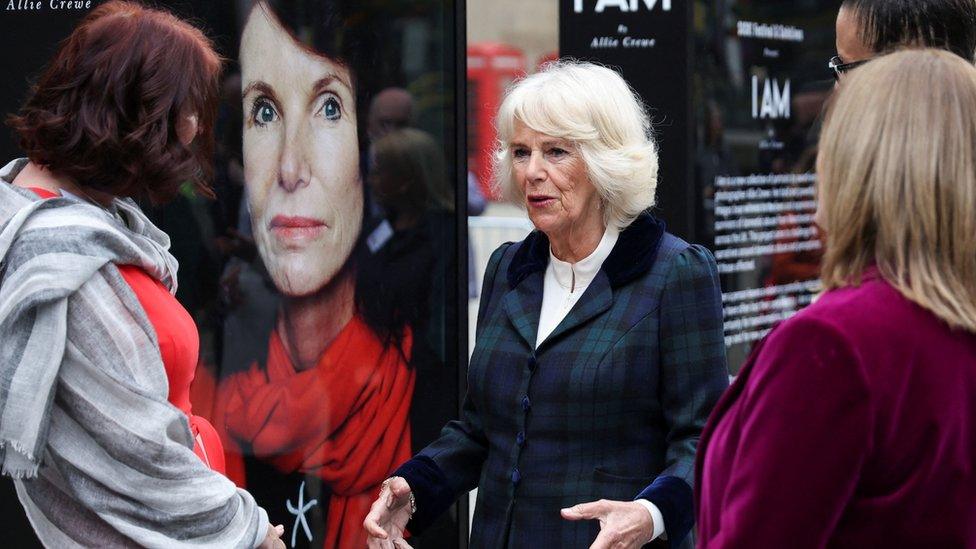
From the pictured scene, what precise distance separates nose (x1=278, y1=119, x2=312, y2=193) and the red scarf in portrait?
0.46 m

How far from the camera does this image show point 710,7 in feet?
18.5

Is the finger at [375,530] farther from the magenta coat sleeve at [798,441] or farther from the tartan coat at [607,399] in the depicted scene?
the magenta coat sleeve at [798,441]

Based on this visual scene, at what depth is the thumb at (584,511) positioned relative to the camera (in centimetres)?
262

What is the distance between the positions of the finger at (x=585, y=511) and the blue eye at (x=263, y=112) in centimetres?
166

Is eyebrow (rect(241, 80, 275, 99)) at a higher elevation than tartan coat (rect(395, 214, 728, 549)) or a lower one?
higher

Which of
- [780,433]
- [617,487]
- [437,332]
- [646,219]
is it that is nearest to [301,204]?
[437,332]

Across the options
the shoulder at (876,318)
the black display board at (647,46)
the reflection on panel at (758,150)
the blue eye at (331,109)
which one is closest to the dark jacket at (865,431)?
the shoulder at (876,318)

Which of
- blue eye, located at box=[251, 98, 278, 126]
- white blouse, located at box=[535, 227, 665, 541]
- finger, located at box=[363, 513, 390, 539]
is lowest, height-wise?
finger, located at box=[363, 513, 390, 539]

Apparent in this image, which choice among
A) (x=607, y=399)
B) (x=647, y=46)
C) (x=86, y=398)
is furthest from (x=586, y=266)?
(x=647, y=46)

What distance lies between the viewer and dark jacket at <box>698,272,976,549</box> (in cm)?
166

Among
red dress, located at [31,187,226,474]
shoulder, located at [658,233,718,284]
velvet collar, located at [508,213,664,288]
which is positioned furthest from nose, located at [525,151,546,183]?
red dress, located at [31,187,226,474]

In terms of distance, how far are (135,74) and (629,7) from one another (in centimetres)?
266

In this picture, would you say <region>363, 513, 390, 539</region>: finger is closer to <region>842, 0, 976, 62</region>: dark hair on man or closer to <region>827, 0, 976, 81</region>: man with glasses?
<region>827, 0, 976, 81</region>: man with glasses

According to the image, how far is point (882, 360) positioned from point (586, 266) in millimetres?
1409
